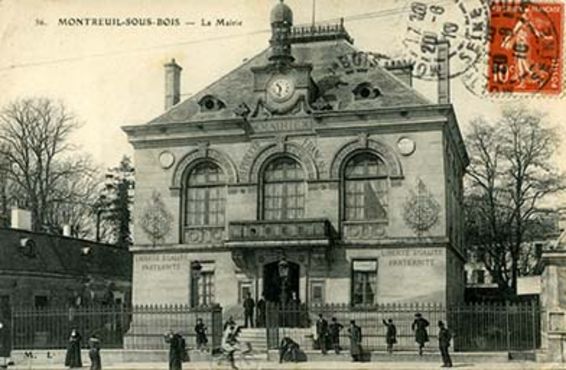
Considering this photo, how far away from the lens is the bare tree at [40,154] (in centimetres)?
3744

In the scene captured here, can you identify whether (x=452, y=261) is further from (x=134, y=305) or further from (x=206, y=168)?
(x=134, y=305)

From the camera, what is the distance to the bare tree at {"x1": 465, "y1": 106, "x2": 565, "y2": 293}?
37.2 metres

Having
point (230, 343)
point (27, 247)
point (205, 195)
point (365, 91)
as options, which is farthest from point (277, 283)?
point (27, 247)

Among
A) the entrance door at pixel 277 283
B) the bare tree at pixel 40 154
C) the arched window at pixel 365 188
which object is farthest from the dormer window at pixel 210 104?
the entrance door at pixel 277 283

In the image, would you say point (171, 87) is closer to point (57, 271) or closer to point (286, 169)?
point (286, 169)

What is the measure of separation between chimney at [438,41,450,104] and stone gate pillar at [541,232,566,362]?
304 inches

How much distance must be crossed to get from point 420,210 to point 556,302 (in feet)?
28.7

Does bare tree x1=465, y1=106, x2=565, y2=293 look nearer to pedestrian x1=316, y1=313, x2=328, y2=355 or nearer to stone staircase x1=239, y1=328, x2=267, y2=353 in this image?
pedestrian x1=316, y1=313, x2=328, y2=355

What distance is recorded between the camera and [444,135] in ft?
103

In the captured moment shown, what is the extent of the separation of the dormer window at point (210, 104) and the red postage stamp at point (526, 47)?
12511mm

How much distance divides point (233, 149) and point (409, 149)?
6.66 metres

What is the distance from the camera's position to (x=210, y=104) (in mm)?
34281

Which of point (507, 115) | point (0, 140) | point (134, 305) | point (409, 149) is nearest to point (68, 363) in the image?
point (134, 305)

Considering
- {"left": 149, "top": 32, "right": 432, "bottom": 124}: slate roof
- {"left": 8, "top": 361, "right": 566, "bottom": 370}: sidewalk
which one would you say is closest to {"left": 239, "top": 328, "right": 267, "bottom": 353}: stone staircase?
{"left": 8, "top": 361, "right": 566, "bottom": 370}: sidewalk
